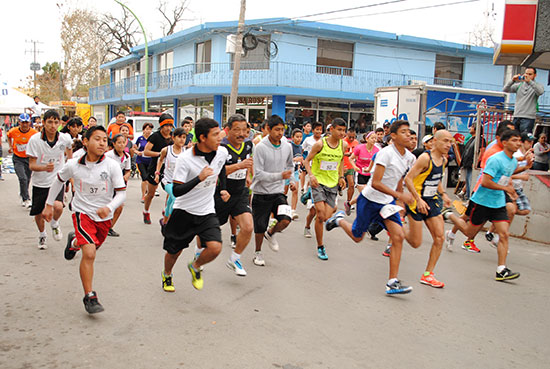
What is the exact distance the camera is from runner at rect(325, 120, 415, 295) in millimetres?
5294

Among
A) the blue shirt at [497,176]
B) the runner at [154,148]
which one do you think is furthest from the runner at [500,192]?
the runner at [154,148]

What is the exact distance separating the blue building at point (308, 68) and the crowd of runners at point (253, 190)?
670 inches

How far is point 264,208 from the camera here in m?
6.46

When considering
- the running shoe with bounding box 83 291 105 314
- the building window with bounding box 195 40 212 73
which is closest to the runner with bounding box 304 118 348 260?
the running shoe with bounding box 83 291 105 314

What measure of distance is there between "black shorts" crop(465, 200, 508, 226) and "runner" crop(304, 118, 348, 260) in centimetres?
177

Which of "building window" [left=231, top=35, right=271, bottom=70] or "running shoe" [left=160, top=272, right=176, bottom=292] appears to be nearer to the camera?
"running shoe" [left=160, top=272, right=176, bottom=292]

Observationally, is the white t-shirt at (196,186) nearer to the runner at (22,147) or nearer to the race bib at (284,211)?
the race bib at (284,211)

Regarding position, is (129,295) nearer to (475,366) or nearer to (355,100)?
(475,366)

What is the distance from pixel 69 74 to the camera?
44094mm

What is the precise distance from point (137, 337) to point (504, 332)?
3.20m

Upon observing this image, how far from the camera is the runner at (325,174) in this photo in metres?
6.88

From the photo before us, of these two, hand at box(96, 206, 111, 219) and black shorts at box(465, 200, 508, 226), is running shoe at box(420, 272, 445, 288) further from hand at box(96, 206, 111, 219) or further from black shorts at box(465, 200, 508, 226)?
hand at box(96, 206, 111, 219)

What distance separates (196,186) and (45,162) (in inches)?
131

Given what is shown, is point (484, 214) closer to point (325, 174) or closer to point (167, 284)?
point (325, 174)
